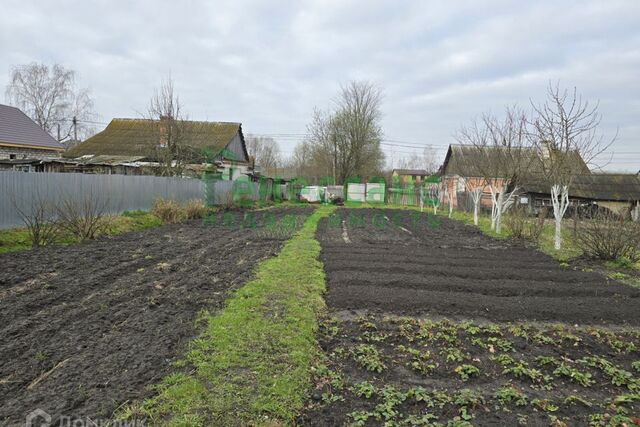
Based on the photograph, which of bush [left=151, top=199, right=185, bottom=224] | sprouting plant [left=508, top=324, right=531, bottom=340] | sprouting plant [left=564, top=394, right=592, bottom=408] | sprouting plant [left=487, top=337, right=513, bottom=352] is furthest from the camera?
bush [left=151, top=199, right=185, bottom=224]

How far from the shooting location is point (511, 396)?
2.94 meters

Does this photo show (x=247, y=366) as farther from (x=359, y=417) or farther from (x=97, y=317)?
(x=97, y=317)

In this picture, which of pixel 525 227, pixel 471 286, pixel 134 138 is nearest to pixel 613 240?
pixel 525 227

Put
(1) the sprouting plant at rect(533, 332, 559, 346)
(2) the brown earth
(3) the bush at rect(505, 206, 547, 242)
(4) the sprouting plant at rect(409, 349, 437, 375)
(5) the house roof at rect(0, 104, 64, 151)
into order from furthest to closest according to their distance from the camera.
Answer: (5) the house roof at rect(0, 104, 64, 151) < (3) the bush at rect(505, 206, 547, 242) < (1) the sprouting plant at rect(533, 332, 559, 346) < (4) the sprouting plant at rect(409, 349, 437, 375) < (2) the brown earth

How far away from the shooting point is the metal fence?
9.73 metres

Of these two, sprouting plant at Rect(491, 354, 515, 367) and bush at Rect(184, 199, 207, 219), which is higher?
bush at Rect(184, 199, 207, 219)

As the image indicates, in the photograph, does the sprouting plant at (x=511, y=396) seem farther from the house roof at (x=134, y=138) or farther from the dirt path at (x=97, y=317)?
the house roof at (x=134, y=138)

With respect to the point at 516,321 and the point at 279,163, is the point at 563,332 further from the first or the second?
the point at 279,163

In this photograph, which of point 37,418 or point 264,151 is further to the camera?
point 264,151

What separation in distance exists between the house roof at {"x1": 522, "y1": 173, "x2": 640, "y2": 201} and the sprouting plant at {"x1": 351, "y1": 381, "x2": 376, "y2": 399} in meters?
25.2

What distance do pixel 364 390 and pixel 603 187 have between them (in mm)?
30041

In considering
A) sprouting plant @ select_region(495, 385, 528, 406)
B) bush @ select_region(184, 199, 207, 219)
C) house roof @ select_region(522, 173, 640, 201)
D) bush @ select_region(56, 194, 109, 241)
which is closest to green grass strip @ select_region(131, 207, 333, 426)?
sprouting plant @ select_region(495, 385, 528, 406)

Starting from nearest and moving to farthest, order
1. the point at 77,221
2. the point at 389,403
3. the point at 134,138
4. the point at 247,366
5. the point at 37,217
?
the point at 389,403
the point at 247,366
the point at 37,217
the point at 77,221
the point at 134,138

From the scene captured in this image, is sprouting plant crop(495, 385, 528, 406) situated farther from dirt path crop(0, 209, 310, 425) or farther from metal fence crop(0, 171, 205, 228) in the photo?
metal fence crop(0, 171, 205, 228)
